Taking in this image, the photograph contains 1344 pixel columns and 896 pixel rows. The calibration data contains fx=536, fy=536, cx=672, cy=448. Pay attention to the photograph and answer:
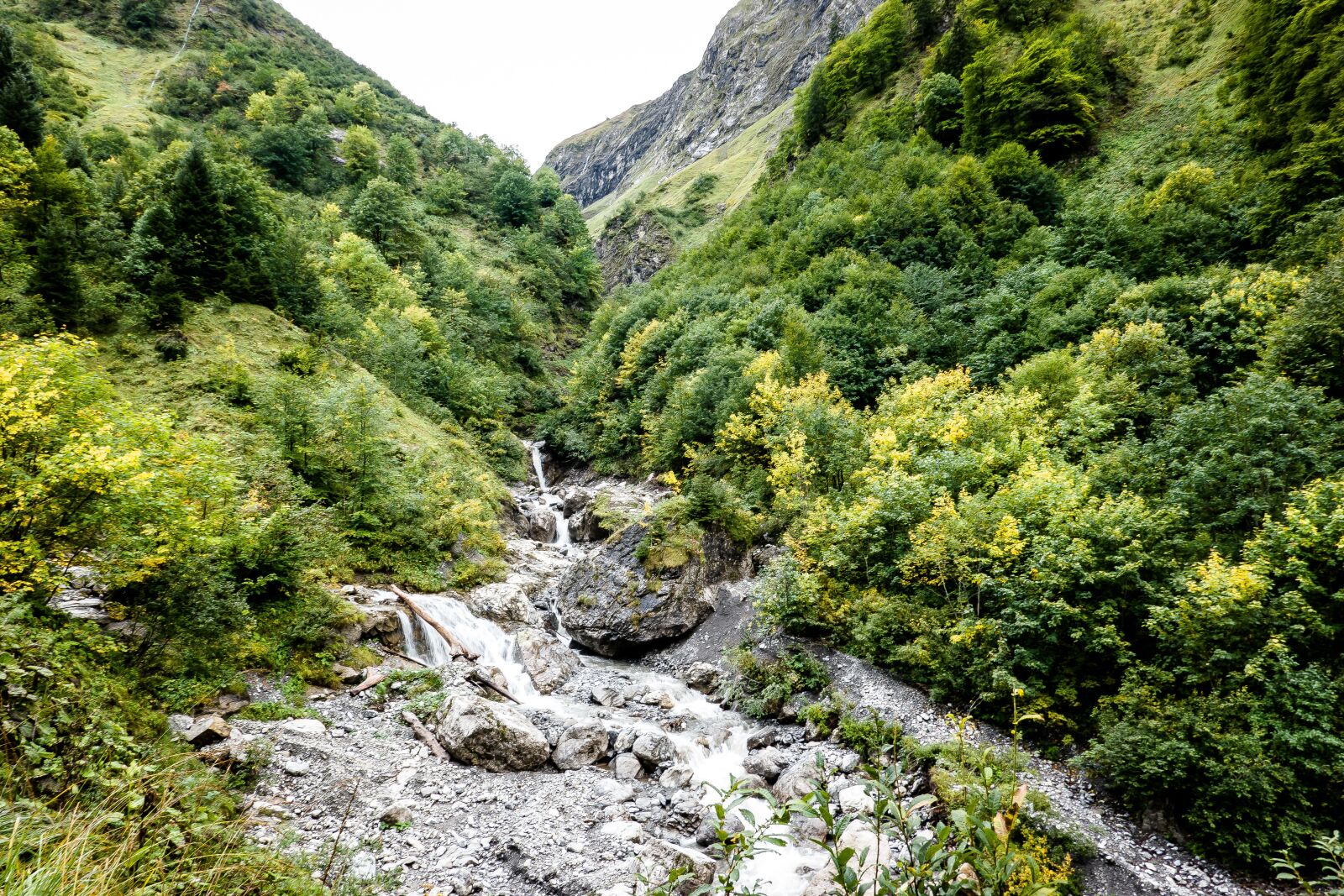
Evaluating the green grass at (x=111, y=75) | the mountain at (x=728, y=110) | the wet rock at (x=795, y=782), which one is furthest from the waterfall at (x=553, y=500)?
the mountain at (x=728, y=110)

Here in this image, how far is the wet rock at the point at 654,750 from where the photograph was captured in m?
12.1

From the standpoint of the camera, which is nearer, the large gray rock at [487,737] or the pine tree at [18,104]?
the large gray rock at [487,737]

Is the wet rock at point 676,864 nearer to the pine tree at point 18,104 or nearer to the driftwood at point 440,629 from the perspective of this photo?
the driftwood at point 440,629

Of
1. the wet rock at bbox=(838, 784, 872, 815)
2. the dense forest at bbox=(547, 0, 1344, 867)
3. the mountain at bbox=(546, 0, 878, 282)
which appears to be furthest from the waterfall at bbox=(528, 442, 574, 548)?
the mountain at bbox=(546, 0, 878, 282)

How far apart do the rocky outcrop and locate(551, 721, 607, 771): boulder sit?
63.6m

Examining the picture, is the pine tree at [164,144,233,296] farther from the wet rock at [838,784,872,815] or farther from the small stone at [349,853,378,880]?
the wet rock at [838,784,872,815]

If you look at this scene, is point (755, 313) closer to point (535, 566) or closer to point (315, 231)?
point (535, 566)

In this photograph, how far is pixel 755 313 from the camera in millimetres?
31094

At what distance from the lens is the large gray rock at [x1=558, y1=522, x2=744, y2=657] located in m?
18.9

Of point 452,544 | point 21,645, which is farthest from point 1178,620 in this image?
point 452,544

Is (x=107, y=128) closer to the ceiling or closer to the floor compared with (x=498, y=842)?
closer to the ceiling

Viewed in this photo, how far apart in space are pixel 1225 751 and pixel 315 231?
162ft

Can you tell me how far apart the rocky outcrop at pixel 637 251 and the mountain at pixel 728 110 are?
32 cm

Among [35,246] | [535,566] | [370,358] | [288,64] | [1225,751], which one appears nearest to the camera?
[1225,751]
